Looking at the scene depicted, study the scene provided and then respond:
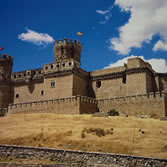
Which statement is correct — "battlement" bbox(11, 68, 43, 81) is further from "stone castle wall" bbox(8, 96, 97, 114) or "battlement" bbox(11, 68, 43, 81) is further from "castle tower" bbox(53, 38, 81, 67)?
"stone castle wall" bbox(8, 96, 97, 114)

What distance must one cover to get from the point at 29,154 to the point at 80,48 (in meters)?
28.6

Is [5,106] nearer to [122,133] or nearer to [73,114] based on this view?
[73,114]

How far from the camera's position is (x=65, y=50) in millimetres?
42719

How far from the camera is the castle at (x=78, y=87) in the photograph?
3222 cm

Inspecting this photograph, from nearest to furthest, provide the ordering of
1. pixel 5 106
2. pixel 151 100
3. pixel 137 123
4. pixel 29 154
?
pixel 29 154
pixel 137 123
pixel 151 100
pixel 5 106

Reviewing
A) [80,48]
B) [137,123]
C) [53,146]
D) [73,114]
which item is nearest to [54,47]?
[80,48]

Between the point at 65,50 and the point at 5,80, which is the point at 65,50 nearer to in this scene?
the point at 65,50

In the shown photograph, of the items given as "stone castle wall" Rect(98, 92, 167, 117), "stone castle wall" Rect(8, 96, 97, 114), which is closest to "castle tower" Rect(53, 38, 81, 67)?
"stone castle wall" Rect(8, 96, 97, 114)

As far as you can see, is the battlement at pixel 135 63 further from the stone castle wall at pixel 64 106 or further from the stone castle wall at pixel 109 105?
the stone castle wall at pixel 64 106

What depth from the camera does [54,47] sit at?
43.8 metres

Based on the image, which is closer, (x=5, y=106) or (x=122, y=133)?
(x=122, y=133)

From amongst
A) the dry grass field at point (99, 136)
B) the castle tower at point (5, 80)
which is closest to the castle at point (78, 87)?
the castle tower at point (5, 80)

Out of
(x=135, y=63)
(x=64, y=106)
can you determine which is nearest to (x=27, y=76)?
(x=64, y=106)

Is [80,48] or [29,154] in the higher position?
[80,48]
